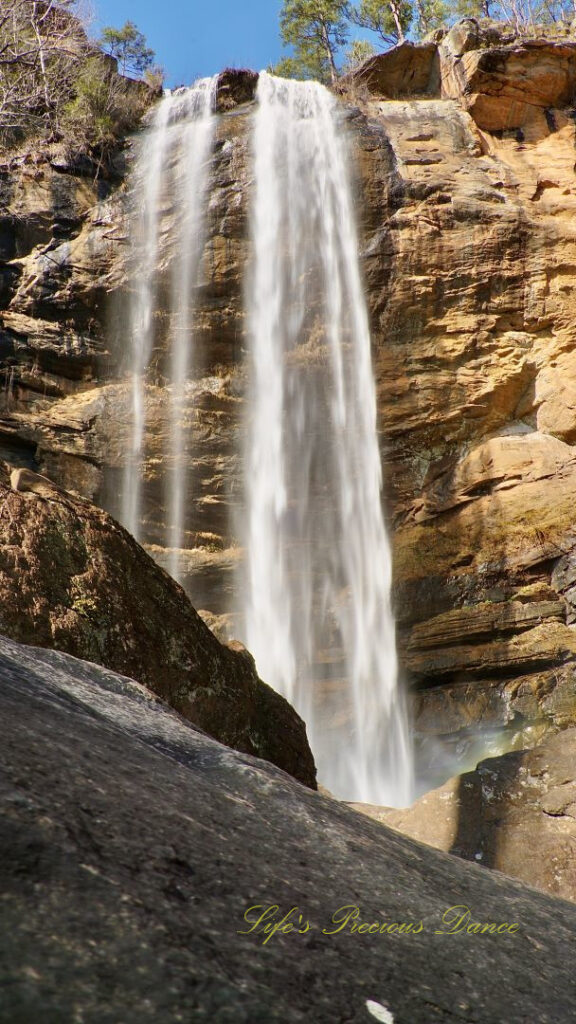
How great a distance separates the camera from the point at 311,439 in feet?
57.8

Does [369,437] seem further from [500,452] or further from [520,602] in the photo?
[520,602]

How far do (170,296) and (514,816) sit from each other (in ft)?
41.3

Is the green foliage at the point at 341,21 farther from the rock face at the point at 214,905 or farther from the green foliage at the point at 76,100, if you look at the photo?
the rock face at the point at 214,905

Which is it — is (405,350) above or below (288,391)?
above

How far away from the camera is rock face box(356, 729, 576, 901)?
7367 mm

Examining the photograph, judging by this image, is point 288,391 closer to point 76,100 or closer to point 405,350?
point 405,350

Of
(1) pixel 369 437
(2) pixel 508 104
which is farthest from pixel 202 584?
(2) pixel 508 104

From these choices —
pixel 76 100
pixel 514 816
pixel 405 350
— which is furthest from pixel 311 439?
pixel 514 816

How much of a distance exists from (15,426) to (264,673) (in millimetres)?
6852

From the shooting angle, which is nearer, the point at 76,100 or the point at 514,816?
the point at 514,816

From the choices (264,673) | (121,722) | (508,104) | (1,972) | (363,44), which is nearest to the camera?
(1,972)

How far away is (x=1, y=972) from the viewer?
1445mm

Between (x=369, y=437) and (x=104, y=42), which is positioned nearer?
(x=369, y=437)

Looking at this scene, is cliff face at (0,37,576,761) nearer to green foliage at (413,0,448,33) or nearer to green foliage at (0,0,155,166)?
green foliage at (0,0,155,166)
